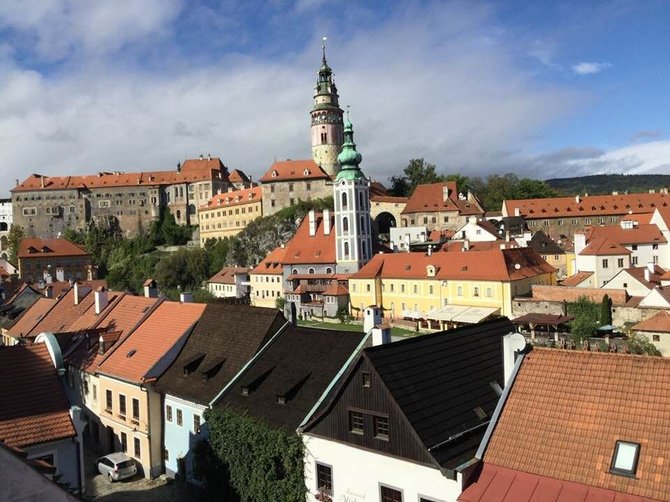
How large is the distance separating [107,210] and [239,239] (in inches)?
1812

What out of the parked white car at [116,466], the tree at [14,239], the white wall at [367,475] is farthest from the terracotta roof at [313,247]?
the tree at [14,239]

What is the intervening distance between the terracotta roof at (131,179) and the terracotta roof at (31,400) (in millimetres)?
109599

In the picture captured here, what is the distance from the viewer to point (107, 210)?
126438 millimetres

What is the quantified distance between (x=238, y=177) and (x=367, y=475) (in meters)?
121

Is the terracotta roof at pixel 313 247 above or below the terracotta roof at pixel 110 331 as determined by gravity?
above

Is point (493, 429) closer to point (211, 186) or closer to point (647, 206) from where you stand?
point (647, 206)

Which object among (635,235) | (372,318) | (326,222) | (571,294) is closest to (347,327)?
(326,222)

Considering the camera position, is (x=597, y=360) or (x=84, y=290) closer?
(x=597, y=360)

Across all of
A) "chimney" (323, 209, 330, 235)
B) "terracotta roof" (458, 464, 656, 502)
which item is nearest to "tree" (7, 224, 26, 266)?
"chimney" (323, 209, 330, 235)

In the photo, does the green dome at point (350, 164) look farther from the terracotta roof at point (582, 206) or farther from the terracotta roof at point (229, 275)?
the terracotta roof at point (582, 206)

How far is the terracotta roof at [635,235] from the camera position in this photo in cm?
6331

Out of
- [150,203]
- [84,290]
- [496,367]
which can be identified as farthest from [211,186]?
[496,367]

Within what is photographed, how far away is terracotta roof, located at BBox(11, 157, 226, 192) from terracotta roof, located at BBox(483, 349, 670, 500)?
11602cm

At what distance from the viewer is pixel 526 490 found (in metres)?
11.6
